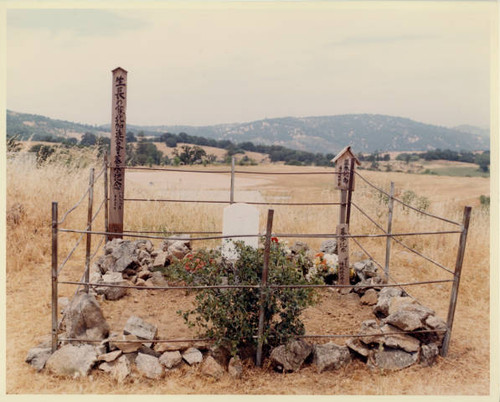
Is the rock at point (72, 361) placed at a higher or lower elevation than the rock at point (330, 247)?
lower

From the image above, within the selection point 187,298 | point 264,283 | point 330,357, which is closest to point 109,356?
point 264,283

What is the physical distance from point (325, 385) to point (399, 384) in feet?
2.31

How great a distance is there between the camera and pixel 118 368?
4469 millimetres

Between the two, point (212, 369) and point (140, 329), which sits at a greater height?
point (140, 329)

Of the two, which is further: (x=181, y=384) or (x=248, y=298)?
(x=248, y=298)

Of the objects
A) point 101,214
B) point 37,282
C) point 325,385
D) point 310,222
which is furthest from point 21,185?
point 325,385

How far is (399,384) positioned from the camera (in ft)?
14.9

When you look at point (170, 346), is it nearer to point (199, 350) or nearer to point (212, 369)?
point (199, 350)

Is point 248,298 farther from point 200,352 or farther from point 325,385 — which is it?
point 325,385

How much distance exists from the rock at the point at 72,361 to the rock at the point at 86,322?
25 cm

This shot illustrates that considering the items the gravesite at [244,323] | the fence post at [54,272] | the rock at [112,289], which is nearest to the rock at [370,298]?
the gravesite at [244,323]

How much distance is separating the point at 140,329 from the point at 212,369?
0.85 m

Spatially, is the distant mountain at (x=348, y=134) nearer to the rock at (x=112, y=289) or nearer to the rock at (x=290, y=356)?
the rock at (x=112, y=289)

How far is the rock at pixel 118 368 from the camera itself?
4.41m
